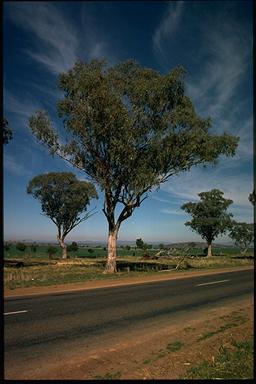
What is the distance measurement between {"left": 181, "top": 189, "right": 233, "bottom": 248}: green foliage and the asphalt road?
5570cm

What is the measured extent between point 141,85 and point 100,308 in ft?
55.2

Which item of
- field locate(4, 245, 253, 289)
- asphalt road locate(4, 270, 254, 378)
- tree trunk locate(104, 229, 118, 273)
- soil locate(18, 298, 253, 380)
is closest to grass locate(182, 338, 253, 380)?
soil locate(18, 298, 253, 380)

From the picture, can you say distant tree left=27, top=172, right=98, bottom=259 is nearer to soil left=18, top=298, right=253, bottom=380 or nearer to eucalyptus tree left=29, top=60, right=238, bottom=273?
eucalyptus tree left=29, top=60, right=238, bottom=273

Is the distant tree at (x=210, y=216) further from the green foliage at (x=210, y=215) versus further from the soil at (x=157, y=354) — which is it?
the soil at (x=157, y=354)

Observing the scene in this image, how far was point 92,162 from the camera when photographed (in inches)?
1061

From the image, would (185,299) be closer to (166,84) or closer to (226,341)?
(226,341)

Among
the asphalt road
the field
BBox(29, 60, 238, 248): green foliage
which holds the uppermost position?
BBox(29, 60, 238, 248): green foliage

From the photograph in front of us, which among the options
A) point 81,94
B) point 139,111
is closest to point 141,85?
point 139,111

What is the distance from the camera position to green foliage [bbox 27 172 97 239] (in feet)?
186

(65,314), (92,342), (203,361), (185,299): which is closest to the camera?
(203,361)

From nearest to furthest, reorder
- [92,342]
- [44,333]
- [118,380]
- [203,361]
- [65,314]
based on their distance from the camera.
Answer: [118,380] → [203,361] → [92,342] → [44,333] → [65,314]

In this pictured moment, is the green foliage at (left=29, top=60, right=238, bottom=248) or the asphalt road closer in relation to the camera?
the asphalt road

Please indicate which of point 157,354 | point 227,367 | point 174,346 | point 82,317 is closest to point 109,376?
point 157,354

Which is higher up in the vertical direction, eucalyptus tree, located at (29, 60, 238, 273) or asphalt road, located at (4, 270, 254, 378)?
eucalyptus tree, located at (29, 60, 238, 273)
